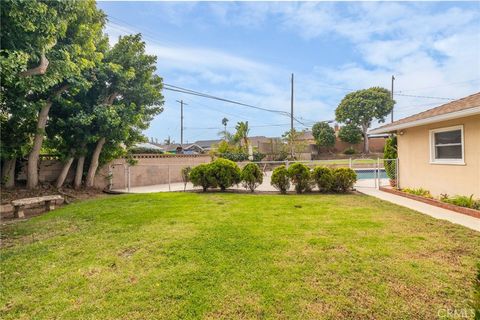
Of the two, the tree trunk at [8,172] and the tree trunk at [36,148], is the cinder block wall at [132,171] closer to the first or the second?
the tree trunk at [8,172]

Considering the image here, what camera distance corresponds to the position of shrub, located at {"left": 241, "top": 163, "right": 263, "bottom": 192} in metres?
9.60

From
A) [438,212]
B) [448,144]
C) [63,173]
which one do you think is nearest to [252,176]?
[438,212]

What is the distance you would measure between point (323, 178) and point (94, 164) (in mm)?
8662

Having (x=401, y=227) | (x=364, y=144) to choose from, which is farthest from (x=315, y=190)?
(x=364, y=144)

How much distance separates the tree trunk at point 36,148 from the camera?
27.1 ft

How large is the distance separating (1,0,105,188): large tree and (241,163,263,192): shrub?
5945 mm

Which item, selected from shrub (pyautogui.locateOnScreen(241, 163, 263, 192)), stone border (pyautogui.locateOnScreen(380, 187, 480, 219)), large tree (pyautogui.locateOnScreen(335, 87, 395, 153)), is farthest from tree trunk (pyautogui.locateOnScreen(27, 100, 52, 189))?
large tree (pyautogui.locateOnScreen(335, 87, 395, 153))

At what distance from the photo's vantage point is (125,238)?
14.7 feet

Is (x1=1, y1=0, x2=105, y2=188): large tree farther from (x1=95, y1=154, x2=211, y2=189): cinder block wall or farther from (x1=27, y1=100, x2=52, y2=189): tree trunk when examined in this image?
(x1=95, y1=154, x2=211, y2=189): cinder block wall

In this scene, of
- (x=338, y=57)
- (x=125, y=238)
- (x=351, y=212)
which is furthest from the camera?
(x=338, y=57)

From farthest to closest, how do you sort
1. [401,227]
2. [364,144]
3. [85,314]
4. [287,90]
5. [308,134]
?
[308,134] → [364,144] → [287,90] → [401,227] → [85,314]

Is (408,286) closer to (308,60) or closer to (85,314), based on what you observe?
(85,314)

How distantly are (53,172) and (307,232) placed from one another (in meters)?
9.79

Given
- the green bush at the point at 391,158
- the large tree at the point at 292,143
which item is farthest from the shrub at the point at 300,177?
the large tree at the point at 292,143
